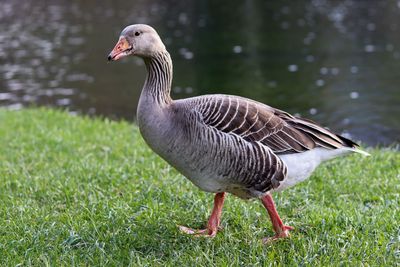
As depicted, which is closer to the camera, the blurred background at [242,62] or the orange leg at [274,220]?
the orange leg at [274,220]

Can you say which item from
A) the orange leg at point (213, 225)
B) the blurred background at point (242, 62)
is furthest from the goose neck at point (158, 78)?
the blurred background at point (242, 62)

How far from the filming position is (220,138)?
455 centimetres

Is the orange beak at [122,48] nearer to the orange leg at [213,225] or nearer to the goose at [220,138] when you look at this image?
the goose at [220,138]

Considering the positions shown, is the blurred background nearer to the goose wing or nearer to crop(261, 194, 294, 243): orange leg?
the goose wing

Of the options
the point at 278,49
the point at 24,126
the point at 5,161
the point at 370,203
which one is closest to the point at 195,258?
the point at 370,203

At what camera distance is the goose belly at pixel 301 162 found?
4.77 metres

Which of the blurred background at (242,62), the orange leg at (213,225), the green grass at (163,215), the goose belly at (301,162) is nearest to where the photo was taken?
the green grass at (163,215)

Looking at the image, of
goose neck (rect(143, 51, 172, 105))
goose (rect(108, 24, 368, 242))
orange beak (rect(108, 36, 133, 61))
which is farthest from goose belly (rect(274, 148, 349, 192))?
orange beak (rect(108, 36, 133, 61))

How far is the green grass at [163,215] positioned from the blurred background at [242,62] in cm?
505

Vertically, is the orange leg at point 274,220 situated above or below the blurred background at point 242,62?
above

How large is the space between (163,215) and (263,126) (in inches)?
55.9

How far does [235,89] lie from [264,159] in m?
11.7

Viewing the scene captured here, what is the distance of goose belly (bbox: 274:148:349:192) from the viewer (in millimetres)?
4766

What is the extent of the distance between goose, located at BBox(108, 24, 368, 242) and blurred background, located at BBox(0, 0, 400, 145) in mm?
6712
